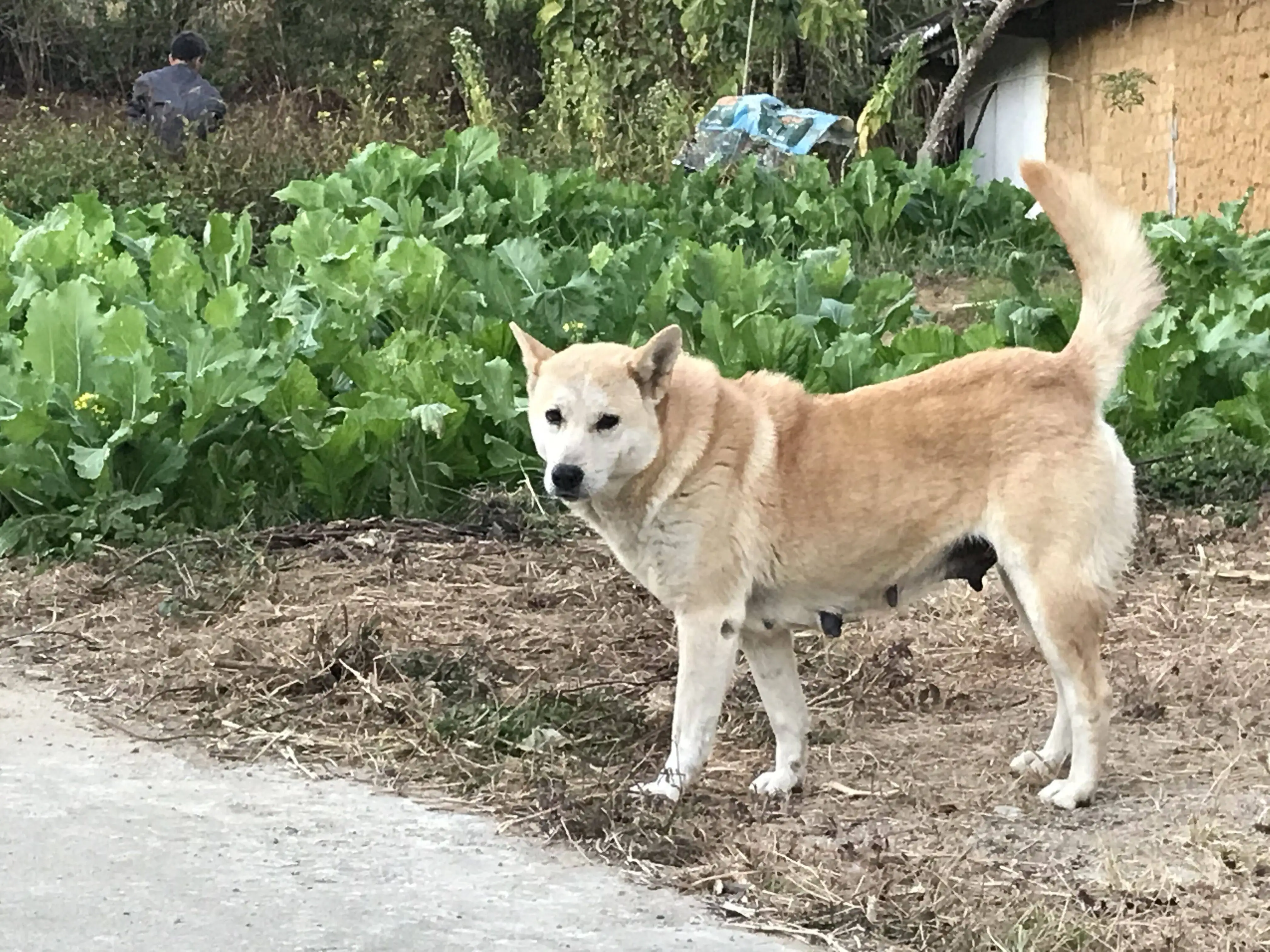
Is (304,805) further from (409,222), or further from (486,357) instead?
(409,222)

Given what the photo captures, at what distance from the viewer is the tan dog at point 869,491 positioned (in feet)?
13.8

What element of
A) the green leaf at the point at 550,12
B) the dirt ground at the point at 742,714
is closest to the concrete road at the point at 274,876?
the dirt ground at the point at 742,714

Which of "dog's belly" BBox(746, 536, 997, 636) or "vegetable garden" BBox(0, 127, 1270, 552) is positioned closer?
"dog's belly" BBox(746, 536, 997, 636)

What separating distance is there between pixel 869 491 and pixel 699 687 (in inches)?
27.4

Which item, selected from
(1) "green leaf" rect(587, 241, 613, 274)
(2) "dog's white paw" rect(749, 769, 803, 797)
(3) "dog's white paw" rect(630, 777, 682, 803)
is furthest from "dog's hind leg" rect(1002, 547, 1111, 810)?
(1) "green leaf" rect(587, 241, 613, 274)

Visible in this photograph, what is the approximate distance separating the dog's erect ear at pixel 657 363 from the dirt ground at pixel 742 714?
105 centimetres

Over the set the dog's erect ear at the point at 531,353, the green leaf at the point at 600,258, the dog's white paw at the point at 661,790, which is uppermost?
the dog's erect ear at the point at 531,353

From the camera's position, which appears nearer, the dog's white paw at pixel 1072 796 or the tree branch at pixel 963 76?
the dog's white paw at pixel 1072 796

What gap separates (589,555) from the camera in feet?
21.4

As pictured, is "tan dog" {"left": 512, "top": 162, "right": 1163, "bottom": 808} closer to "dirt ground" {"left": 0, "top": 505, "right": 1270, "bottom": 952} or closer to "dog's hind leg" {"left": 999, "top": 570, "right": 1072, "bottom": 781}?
"dog's hind leg" {"left": 999, "top": 570, "right": 1072, "bottom": 781}

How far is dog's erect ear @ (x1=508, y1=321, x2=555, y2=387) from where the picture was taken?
4664mm

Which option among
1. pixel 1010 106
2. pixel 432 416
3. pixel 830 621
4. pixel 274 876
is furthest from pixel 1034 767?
pixel 1010 106

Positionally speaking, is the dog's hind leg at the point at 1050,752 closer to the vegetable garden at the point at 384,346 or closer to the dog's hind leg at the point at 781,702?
the dog's hind leg at the point at 781,702

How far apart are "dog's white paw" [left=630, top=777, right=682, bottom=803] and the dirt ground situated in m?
0.05
